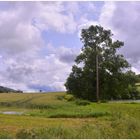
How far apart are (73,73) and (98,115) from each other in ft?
84.9

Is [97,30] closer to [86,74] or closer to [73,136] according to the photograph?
[86,74]

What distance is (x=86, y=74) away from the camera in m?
63.8

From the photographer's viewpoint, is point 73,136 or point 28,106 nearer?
point 73,136

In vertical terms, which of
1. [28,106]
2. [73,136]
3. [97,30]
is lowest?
[73,136]

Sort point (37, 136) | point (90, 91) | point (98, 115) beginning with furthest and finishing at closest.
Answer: point (90, 91) → point (98, 115) → point (37, 136)

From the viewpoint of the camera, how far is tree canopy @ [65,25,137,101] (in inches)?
2488

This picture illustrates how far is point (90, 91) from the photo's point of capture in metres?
62.6

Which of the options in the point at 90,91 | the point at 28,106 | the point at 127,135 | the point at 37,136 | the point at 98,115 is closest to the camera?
the point at 37,136

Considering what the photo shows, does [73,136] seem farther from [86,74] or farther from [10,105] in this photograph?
[10,105]

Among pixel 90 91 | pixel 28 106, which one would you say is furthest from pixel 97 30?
pixel 28 106

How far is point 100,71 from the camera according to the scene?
64500mm

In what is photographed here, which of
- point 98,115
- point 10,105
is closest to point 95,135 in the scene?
point 98,115

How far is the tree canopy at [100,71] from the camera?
207 feet

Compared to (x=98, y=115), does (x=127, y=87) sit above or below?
above
